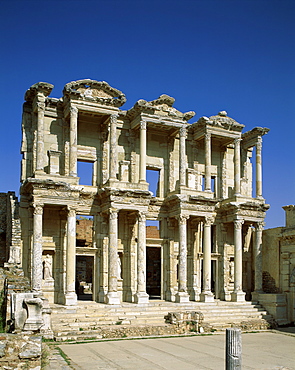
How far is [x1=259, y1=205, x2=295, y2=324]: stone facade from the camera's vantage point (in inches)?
1001

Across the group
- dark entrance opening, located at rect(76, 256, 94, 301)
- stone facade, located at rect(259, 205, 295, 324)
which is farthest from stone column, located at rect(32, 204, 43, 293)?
dark entrance opening, located at rect(76, 256, 94, 301)

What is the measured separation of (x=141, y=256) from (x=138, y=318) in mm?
3376

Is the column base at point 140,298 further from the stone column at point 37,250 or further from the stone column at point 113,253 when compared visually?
the stone column at point 37,250

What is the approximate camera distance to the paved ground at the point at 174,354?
14.2 meters

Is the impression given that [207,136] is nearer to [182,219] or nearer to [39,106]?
[182,219]

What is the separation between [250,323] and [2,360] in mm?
14956

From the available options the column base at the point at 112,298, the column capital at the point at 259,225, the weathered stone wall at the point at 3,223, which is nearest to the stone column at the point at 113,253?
the column base at the point at 112,298

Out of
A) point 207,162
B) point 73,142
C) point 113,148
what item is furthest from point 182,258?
point 73,142

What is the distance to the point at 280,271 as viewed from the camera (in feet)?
88.3

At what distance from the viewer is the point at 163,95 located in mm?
26828

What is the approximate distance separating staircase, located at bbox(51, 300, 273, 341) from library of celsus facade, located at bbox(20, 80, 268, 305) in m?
0.75

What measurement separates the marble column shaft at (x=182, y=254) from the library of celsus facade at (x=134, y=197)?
0.17 feet

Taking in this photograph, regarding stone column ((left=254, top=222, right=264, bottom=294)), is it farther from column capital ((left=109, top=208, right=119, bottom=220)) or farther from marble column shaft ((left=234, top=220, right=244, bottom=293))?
column capital ((left=109, top=208, right=119, bottom=220))

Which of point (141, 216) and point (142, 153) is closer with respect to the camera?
point (141, 216)
